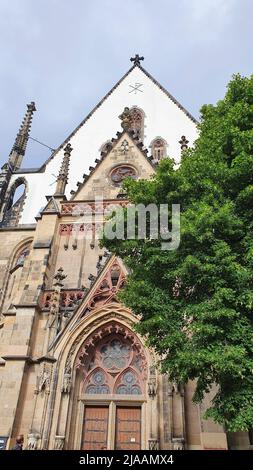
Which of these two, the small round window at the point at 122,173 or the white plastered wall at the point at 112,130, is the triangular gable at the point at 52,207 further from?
the small round window at the point at 122,173

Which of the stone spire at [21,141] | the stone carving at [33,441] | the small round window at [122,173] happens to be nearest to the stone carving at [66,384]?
the stone carving at [33,441]

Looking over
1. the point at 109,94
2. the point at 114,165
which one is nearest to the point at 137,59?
the point at 109,94

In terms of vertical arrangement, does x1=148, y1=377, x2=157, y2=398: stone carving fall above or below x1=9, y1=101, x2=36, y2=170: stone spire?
below

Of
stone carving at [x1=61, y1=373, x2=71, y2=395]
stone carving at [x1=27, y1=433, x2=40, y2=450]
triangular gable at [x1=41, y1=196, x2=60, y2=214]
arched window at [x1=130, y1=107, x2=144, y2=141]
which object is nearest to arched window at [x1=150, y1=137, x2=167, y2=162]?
arched window at [x1=130, y1=107, x2=144, y2=141]

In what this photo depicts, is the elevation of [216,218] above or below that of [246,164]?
below

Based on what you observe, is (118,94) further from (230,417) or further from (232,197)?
(230,417)

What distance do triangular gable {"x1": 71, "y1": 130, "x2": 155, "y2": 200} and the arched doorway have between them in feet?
24.7

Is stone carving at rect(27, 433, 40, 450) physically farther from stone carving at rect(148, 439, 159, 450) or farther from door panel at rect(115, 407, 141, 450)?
stone carving at rect(148, 439, 159, 450)

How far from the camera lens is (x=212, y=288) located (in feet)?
25.1

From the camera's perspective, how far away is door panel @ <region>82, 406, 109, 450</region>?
11312 millimetres

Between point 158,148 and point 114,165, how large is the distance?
4.05 m

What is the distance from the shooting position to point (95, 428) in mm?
11609
